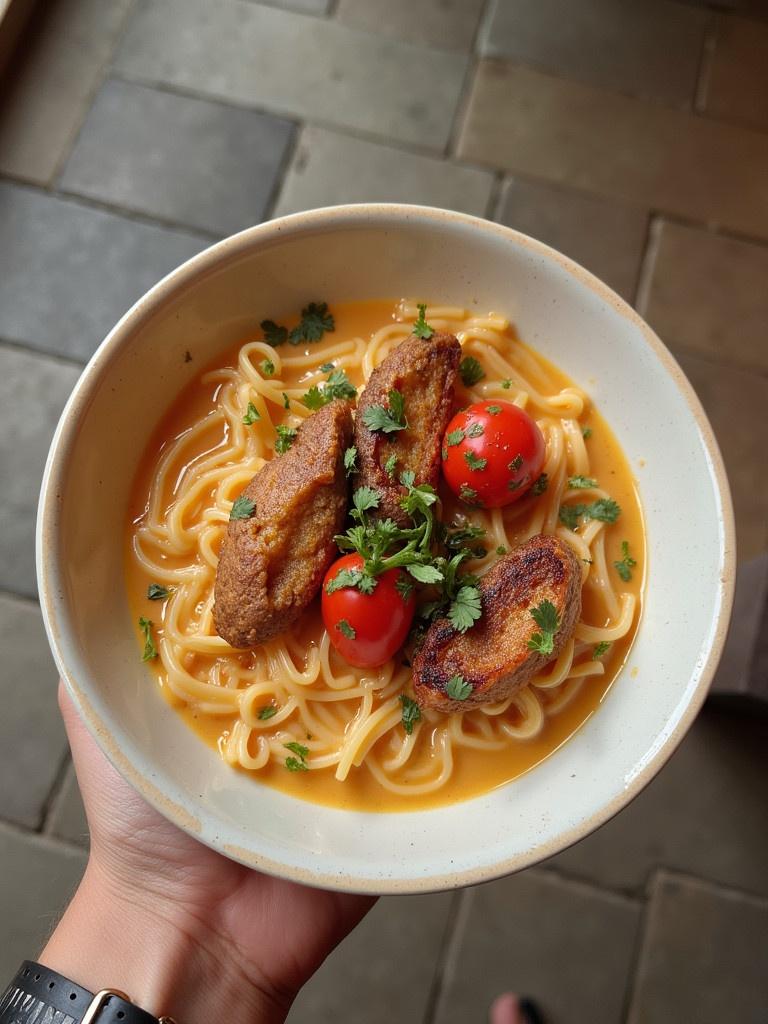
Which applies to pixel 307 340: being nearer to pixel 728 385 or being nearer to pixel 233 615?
pixel 233 615

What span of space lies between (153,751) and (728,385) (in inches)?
158

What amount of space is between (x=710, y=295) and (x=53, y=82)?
4.29m

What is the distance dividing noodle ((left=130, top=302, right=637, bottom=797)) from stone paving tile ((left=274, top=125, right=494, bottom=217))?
2249mm

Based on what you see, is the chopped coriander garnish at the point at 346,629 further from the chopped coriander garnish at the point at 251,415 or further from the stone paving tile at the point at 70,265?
the stone paving tile at the point at 70,265

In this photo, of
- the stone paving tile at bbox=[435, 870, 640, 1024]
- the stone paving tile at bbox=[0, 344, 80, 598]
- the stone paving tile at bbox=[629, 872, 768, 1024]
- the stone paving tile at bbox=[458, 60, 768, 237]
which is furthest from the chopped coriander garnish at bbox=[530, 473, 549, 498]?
the stone paving tile at bbox=[0, 344, 80, 598]

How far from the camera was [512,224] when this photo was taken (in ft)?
17.5

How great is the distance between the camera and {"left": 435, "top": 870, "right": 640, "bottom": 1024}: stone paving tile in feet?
15.8

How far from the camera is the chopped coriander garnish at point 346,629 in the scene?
113 inches

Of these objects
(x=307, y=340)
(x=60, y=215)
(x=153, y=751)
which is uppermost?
(x=60, y=215)

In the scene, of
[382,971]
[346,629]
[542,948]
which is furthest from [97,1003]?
[542,948]

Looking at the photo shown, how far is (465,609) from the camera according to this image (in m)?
2.99

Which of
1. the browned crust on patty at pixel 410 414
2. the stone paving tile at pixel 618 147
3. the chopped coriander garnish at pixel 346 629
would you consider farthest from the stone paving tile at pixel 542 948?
the stone paving tile at pixel 618 147

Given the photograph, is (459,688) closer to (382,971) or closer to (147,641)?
(147,641)

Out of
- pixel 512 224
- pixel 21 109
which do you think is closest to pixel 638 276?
pixel 512 224
